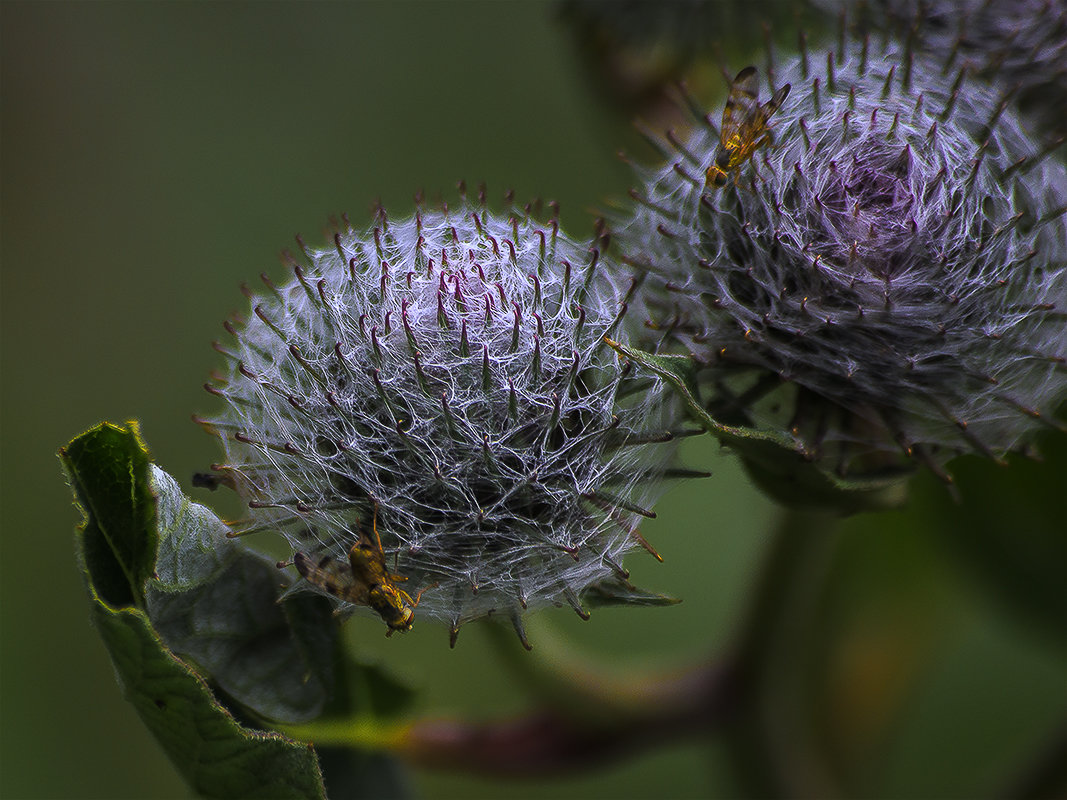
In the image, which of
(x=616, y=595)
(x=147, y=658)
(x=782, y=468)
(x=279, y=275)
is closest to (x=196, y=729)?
(x=147, y=658)

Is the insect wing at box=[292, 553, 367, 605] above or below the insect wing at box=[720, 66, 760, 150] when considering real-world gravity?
below

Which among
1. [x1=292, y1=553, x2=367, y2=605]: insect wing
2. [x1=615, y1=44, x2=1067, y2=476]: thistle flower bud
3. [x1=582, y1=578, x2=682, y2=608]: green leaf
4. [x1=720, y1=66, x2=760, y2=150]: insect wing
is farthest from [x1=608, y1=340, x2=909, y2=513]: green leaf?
[x1=292, y1=553, x2=367, y2=605]: insect wing

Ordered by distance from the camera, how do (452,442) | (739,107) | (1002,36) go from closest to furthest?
(452,442) < (739,107) < (1002,36)

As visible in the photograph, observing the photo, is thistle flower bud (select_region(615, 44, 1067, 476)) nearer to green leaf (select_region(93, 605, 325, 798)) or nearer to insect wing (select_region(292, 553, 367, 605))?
insect wing (select_region(292, 553, 367, 605))

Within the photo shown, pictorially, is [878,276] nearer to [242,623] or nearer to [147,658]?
[242,623]

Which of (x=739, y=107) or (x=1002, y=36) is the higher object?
(x=739, y=107)

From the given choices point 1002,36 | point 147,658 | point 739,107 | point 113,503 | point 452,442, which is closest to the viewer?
point 147,658

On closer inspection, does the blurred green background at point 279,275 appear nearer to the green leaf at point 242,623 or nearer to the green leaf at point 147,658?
the green leaf at point 242,623
